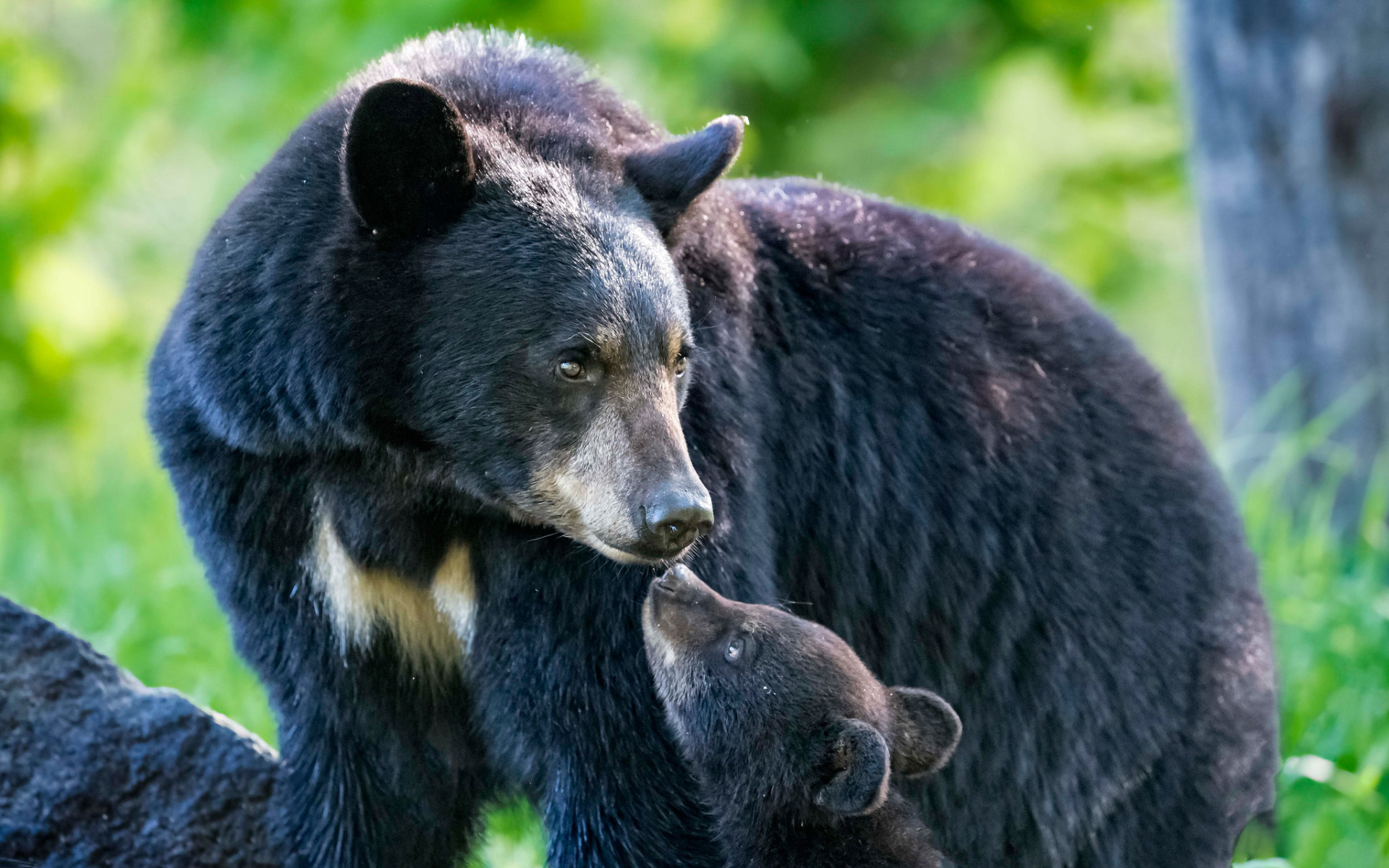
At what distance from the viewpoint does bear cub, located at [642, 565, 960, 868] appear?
3174mm

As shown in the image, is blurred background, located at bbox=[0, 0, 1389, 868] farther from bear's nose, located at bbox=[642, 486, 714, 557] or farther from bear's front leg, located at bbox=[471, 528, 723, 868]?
bear's nose, located at bbox=[642, 486, 714, 557]

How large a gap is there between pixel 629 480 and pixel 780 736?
0.75 meters

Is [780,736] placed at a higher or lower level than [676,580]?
lower

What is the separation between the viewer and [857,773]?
3.01 meters

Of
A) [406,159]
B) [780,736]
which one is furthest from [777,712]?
[406,159]

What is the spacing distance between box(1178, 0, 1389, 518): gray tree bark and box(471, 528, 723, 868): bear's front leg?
4.15 metres

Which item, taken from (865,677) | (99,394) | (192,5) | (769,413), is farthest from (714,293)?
(99,394)

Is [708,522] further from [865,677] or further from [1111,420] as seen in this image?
[1111,420]

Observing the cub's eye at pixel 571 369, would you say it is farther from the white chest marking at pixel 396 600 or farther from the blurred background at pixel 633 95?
the blurred background at pixel 633 95

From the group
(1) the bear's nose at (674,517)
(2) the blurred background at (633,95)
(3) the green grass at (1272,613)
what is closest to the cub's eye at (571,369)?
(1) the bear's nose at (674,517)

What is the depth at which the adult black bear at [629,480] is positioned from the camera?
294 centimetres

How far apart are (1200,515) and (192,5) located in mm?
8640

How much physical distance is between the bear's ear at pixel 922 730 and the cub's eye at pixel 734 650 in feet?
1.23

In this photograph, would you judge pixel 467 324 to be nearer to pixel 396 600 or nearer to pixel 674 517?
pixel 674 517
